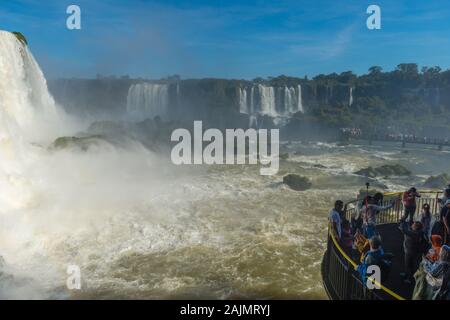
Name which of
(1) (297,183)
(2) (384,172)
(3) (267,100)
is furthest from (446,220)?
(3) (267,100)

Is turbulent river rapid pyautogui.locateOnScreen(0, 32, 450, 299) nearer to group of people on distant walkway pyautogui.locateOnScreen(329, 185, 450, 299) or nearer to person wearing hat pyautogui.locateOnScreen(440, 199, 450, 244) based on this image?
group of people on distant walkway pyautogui.locateOnScreen(329, 185, 450, 299)

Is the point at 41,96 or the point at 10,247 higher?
the point at 41,96

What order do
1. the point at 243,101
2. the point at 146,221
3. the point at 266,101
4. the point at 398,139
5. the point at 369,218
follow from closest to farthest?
the point at 369,218 < the point at 146,221 < the point at 398,139 < the point at 266,101 < the point at 243,101

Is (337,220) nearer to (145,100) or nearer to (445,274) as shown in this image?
(445,274)

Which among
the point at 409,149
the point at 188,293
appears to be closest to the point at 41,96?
the point at 188,293

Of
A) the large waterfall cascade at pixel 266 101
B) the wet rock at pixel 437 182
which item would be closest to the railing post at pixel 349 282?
the wet rock at pixel 437 182

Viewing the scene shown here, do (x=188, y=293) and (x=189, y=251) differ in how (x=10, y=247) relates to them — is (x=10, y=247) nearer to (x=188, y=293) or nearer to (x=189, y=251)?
(x=189, y=251)
